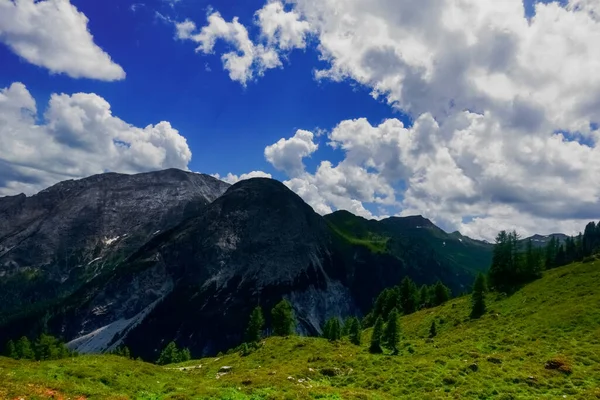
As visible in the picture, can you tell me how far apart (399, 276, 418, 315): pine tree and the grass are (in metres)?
57.6

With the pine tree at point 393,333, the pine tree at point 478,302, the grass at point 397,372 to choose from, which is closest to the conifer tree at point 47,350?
the grass at point 397,372

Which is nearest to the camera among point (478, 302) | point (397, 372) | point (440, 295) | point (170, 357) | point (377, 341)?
point (397, 372)

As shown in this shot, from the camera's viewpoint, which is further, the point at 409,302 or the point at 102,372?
the point at 409,302

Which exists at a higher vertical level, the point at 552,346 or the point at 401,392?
the point at 552,346

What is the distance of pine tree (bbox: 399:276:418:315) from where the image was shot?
12106 cm

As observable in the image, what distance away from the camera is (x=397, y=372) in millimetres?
36844

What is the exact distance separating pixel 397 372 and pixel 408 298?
297 feet

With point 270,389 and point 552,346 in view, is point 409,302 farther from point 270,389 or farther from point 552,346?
point 270,389

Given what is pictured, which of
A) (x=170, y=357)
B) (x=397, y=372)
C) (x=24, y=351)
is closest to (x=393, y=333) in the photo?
(x=397, y=372)

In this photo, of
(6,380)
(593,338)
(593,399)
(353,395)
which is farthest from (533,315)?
(6,380)

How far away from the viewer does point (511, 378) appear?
33.1 m

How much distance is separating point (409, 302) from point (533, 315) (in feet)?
198

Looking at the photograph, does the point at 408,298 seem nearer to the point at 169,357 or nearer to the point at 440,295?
the point at 440,295

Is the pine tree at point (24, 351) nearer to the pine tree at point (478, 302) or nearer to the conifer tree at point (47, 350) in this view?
the conifer tree at point (47, 350)
